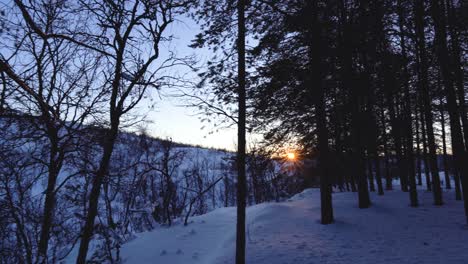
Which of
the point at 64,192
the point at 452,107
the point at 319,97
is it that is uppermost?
the point at 319,97

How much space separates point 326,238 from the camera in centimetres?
790

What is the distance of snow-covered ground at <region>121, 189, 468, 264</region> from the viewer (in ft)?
21.4

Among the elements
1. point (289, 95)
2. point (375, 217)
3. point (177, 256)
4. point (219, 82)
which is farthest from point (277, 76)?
point (177, 256)

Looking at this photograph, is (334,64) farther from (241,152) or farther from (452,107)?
(241,152)

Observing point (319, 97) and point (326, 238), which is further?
point (319, 97)

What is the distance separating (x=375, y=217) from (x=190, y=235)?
22.8 ft

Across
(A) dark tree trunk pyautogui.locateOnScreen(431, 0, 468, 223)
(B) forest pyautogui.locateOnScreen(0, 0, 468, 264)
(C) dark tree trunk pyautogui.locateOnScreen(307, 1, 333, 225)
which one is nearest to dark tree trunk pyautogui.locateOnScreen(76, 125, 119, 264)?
(B) forest pyautogui.locateOnScreen(0, 0, 468, 264)

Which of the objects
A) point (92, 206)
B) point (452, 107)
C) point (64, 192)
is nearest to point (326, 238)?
point (452, 107)

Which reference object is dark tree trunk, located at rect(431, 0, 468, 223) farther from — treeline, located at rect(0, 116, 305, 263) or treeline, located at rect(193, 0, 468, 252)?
treeline, located at rect(0, 116, 305, 263)

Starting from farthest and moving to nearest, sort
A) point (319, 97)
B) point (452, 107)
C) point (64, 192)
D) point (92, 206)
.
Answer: point (64, 192) → point (319, 97) → point (452, 107) → point (92, 206)

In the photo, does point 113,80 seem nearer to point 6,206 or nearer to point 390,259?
point 6,206

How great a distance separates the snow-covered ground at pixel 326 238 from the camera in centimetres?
652

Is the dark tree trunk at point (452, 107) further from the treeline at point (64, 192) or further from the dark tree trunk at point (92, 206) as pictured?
the dark tree trunk at point (92, 206)

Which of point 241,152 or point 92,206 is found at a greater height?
point 241,152
